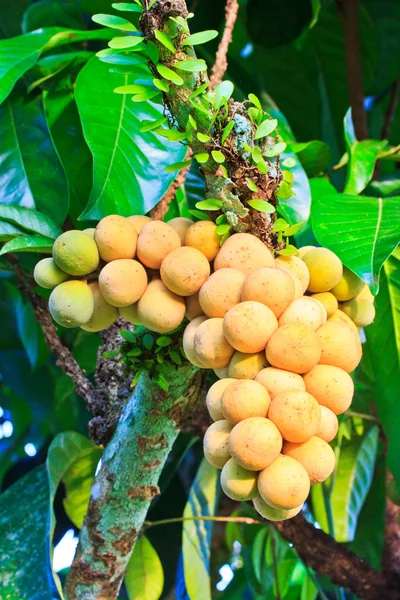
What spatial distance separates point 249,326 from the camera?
37 cm

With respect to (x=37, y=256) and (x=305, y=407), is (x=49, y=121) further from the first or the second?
(x=305, y=407)

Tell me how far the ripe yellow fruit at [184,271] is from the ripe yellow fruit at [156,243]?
0.03ft

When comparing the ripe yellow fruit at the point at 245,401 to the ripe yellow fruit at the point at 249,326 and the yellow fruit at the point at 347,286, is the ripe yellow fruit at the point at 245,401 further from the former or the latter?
the yellow fruit at the point at 347,286

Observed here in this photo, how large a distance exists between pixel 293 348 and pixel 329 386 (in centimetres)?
4

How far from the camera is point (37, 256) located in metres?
0.82

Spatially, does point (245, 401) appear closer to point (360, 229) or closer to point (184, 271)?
point (184, 271)

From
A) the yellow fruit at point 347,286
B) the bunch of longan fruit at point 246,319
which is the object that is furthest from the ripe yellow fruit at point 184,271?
the yellow fruit at point 347,286

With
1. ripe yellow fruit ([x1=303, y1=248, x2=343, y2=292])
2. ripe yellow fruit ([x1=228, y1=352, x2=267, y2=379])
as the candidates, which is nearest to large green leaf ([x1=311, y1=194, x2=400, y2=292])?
ripe yellow fruit ([x1=303, y1=248, x2=343, y2=292])

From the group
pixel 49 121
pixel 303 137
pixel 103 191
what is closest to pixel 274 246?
pixel 103 191

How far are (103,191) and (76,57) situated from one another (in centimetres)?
29

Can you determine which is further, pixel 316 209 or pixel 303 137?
Answer: pixel 303 137

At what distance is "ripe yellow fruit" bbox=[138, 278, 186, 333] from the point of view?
0.44m

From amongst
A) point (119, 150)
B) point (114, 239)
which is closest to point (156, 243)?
point (114, 239)

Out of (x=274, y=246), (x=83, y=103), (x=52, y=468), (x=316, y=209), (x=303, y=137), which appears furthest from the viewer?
(x=303, y=137)
